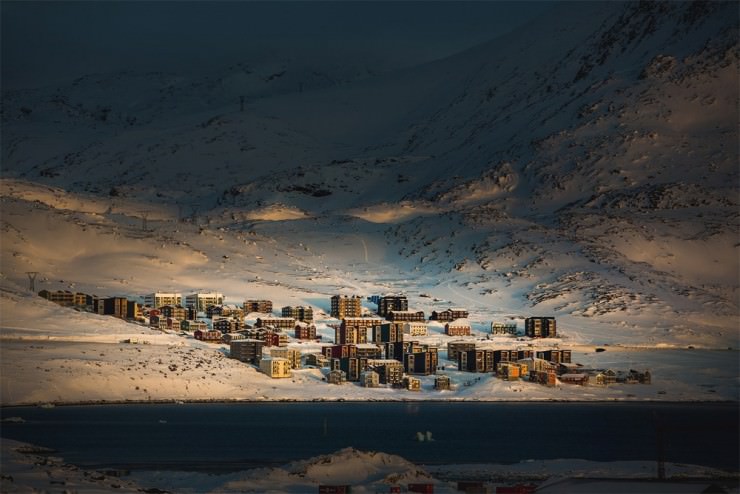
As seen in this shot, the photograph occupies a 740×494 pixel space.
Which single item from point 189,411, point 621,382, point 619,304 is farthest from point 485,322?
point 189,411

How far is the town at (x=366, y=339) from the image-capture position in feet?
543

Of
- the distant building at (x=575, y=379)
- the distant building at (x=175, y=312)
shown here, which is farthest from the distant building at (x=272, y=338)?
the distant building at (x=575, y=379)

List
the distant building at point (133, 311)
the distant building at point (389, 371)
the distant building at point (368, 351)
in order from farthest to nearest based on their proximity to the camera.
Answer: the distant building at point (133, 311)
the distant building at point (368, 351)
the distant building at point (389, 371)

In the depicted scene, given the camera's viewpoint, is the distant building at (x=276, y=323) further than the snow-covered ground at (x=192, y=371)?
Yes

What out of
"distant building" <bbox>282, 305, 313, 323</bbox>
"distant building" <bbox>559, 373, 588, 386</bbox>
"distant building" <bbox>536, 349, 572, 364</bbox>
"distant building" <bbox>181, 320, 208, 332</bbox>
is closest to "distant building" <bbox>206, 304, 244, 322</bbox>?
"distant building" <bbox>282, 305, 313, 323</bbox>

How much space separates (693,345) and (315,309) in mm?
44042

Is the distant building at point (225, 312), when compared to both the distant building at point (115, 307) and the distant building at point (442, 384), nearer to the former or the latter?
the distant building at point (115, 307)

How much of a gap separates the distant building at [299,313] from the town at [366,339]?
111mm

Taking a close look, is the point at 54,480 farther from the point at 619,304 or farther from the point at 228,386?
the point at 619,304

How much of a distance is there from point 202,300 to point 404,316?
2276cm

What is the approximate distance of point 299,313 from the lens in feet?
630

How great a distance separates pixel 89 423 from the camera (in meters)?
128

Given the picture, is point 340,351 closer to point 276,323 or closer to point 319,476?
point 276,323

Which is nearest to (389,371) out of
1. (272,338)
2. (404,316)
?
(272,338)
